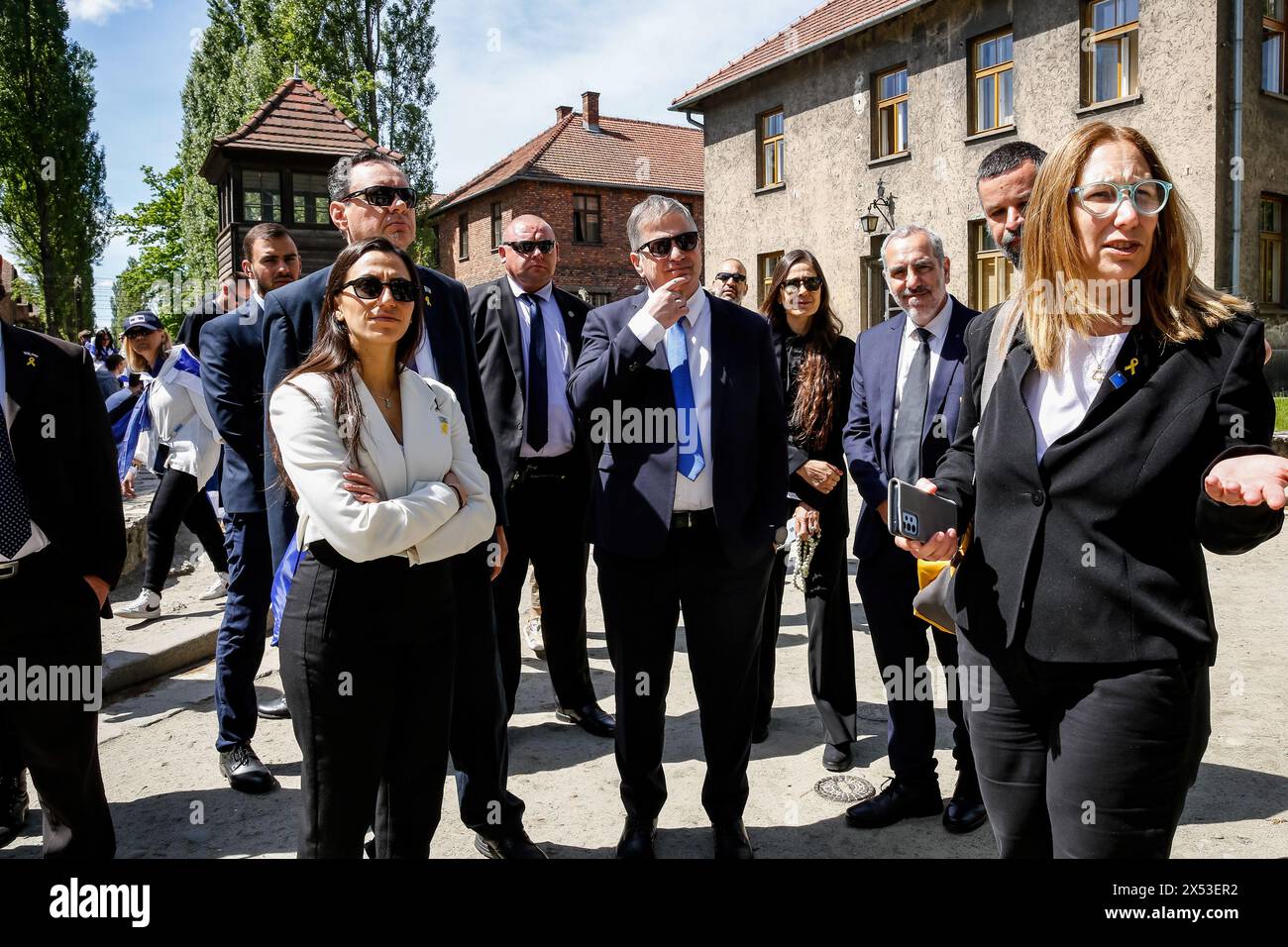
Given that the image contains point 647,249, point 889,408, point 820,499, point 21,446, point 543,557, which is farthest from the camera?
point 543,557

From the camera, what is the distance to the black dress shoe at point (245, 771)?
4031mm

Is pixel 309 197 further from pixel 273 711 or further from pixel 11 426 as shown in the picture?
pixel 11 426

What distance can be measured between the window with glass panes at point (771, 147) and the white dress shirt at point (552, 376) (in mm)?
18246

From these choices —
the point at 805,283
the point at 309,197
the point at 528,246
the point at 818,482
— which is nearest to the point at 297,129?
the point at 309,197

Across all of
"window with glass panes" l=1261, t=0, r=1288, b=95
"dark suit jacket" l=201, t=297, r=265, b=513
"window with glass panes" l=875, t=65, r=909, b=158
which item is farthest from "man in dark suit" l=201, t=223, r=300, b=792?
"window with glass panes" l=875, t=65, r=909, b=158

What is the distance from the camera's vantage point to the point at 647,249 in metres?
3.38

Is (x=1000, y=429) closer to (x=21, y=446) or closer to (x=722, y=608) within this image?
(x=722, y=608)

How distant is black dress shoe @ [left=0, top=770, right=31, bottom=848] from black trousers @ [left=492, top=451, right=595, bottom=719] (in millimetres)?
1927

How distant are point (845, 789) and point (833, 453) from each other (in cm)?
152

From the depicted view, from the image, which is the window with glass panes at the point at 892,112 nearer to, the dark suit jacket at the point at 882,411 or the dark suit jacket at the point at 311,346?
Result: the dark suit jacket at the point at 882,411

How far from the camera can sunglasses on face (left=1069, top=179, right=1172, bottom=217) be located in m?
2.04

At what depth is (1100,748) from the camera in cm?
197
